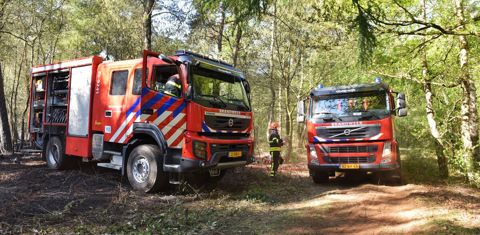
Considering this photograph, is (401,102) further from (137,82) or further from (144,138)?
(137,82)

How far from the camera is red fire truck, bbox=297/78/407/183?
896 cm

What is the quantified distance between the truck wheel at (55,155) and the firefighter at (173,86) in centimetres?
439

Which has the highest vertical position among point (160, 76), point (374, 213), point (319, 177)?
point (160, 76)

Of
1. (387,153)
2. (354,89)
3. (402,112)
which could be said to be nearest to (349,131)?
(387,153)

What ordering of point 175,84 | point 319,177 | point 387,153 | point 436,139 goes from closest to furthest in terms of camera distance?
point 175,84, point 387,153, point 319,177, point 436,139

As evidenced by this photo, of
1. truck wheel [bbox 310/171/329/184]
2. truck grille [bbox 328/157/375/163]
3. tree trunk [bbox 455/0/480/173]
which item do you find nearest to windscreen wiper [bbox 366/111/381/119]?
truck grille [bbox 328/157/375/163]

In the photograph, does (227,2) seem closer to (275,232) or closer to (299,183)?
(275,232)

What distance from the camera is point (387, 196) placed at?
7.99 meters

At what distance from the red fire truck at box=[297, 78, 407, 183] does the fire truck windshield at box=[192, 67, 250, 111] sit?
84.1 inches

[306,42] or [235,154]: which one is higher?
[306,42]

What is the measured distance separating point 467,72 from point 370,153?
3670 mm

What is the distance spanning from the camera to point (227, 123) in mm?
7906

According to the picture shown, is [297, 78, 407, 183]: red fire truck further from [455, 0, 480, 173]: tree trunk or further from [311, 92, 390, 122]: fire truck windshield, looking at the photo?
[455, 0, 480, 173]: tree trunk

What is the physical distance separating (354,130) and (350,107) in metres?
0.66
